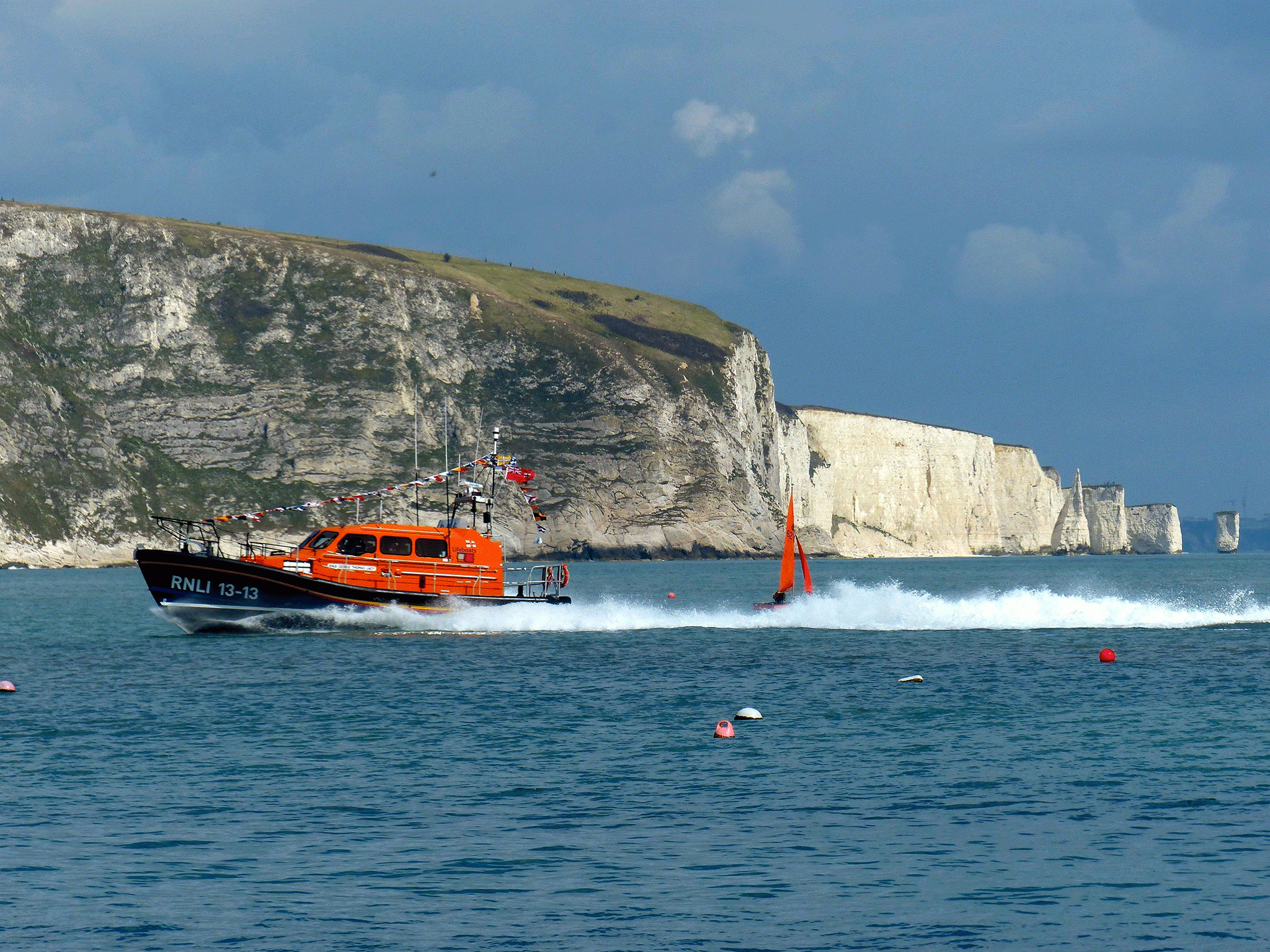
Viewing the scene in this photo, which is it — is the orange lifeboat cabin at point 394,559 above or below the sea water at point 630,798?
above

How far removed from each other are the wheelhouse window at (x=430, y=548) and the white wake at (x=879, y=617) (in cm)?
209

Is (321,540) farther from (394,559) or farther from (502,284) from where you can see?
(502,284)

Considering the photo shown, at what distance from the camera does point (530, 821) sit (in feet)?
61.5

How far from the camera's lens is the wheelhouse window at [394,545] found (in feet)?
150

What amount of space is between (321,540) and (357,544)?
50.9 inches

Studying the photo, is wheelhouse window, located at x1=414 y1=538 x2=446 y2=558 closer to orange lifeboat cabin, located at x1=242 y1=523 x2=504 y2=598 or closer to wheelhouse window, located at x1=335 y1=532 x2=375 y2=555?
orange lifeboat cabin, located at x1=242 y1=523 x2=504 y2=598

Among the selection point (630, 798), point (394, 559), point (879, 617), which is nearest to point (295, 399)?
point (879, 617)

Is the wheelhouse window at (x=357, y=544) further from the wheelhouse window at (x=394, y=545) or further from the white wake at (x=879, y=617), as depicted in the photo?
the white wake at (x=879, y=617)

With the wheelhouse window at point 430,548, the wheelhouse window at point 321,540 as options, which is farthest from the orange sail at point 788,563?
the wheelhouse window at point 321,540

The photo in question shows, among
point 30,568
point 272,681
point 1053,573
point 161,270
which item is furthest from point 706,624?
point 161,270

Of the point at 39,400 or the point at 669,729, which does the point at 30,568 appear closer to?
the point at 39,400

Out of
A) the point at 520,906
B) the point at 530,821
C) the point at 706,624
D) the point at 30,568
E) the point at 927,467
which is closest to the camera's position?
Result: the point at 520,906

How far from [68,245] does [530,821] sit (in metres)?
147

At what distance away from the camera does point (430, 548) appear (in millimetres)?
46344
